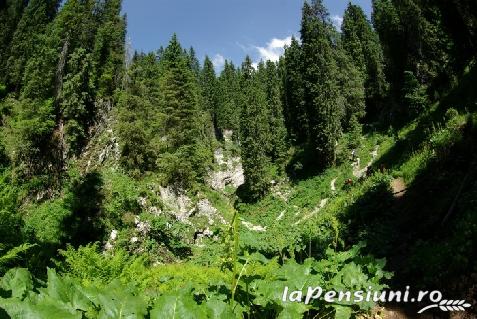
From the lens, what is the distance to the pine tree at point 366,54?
5519 cm

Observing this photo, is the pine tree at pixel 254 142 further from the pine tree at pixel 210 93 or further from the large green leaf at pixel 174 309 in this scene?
the large green leaf at pixel 174 309

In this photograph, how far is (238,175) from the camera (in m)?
64.4

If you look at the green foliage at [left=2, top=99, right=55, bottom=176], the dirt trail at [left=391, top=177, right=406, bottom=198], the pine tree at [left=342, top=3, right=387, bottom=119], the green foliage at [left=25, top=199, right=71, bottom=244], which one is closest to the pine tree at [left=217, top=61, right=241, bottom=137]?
the pine tree at [left=342, top=3, right=387, bottom=119]

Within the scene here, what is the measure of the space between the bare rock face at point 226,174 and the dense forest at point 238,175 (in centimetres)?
37

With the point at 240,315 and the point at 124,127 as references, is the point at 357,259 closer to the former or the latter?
the point at 240,315

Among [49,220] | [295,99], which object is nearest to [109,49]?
[49,220]

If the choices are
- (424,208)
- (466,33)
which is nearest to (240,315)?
(424,208)

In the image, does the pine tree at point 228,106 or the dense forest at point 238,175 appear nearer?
the dense forest at point 238,175

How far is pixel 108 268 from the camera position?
927 cm

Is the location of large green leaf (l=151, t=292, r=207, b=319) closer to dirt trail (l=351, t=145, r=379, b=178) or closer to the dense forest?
the dense forest

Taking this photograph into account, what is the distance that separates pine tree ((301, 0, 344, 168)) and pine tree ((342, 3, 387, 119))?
21.4ft

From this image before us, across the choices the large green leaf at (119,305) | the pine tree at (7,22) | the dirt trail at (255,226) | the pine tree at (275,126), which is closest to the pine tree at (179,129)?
the dirt trail at (255,226)

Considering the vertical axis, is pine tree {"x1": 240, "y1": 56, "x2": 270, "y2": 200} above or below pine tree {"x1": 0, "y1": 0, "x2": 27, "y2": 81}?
below

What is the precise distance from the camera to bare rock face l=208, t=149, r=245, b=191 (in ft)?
204
